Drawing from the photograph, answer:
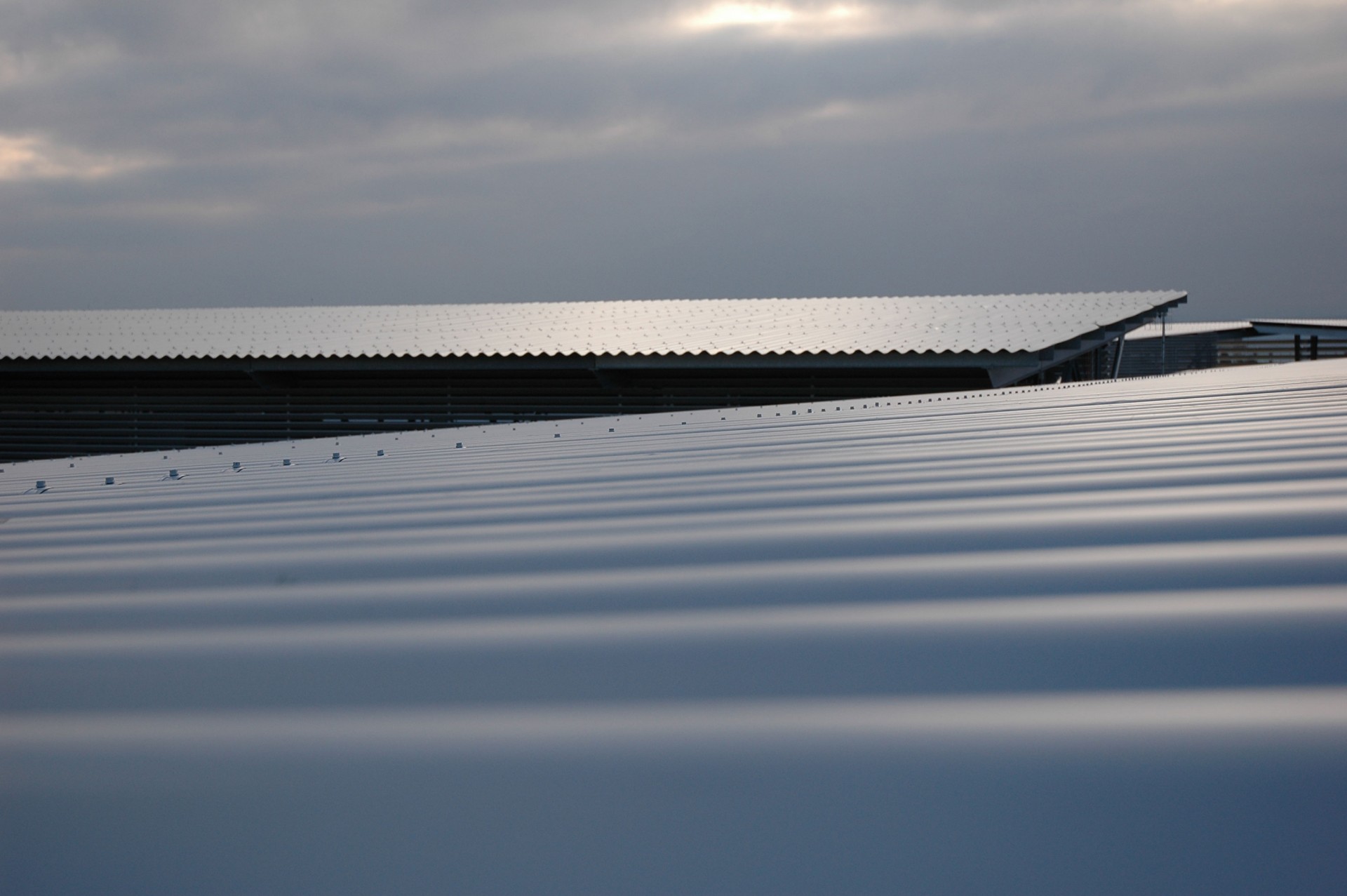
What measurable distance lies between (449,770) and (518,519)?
75.8 inches

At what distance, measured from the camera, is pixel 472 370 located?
42.3ft

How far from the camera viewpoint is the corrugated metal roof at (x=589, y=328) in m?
12.4

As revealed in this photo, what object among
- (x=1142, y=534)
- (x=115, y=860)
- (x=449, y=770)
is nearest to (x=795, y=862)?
(x=449, y=770)

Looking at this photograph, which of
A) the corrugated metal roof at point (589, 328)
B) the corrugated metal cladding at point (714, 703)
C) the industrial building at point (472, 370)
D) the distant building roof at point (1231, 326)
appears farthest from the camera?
the distant building roof at point (1231, 326)

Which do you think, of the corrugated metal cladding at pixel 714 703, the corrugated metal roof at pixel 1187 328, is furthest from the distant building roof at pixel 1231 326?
the corrugated metal cladding at pixel 714 703

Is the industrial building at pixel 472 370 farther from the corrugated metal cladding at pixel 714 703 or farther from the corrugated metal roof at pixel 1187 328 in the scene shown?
the corrugated metal roof at pixel 1187 328

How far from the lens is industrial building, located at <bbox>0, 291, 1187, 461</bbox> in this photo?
12.1 m

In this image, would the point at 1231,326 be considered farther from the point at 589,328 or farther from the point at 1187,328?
the point at 589,328

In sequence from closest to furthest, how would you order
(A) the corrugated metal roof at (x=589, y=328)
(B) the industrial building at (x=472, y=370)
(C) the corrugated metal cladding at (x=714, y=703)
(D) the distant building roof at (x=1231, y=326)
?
(C) the corrugated metal cladding at (x=714, y=703) < (B) the industrial building at (x=472, y=370) < (A) the corrugated metal roof at (x=589, y=328) < (D) the distant building roof at (x=1231, y=326)

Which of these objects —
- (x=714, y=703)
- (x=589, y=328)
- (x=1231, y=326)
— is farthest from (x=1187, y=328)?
(x=714, y=703)

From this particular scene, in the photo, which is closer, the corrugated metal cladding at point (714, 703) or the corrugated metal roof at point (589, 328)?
A: the corrugated metal cladding at point (714, 703)

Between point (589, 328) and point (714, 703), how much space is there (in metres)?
13.4

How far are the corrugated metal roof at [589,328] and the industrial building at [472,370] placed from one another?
58 mm

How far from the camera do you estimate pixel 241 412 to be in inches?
534
